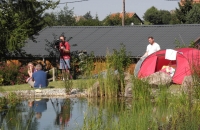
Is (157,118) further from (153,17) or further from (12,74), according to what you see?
(153,17)

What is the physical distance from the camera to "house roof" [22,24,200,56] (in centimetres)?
3009

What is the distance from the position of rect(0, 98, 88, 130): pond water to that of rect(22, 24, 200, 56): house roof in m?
14.1

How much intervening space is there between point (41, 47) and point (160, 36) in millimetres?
6596

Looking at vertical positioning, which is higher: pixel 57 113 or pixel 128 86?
pixel 128 86

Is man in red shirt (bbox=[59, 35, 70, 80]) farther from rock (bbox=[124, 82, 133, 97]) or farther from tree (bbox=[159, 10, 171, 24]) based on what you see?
tree (bbox=[159, 10, 171, 24])

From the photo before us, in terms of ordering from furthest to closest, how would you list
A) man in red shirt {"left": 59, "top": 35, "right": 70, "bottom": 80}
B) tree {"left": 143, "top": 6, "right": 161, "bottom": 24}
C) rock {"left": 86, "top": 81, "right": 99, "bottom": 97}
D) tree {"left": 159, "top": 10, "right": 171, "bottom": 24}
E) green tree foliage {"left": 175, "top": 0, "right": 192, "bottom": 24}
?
tree {"left": 143, "top": 6, "right": 161, "bottom": 24}
tree {"left": 159, "top": 10, "right": 171, "bottom": 24}
green tree foliage {"left": 175, "top": 0, "right": 192, "bottom": 24}
man in red shirt {"left": 59, "top": 35, "right": 70, "bottom": 80}
rock {"left": 86, "top": 81, "right": 99, "bottom": 97}

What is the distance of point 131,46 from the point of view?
1196 inches

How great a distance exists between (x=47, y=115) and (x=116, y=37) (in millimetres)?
19479

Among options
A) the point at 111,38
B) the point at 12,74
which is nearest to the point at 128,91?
the point at 12,74

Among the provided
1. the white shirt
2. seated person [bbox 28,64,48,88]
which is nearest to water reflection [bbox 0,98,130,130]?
seated person [bbox 28,64,48,88]

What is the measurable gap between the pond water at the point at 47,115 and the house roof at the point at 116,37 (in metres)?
14.1

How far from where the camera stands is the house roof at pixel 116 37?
98.7ft

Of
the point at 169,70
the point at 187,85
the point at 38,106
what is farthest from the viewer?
the point at 169,70

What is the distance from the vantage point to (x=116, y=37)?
32281mm
